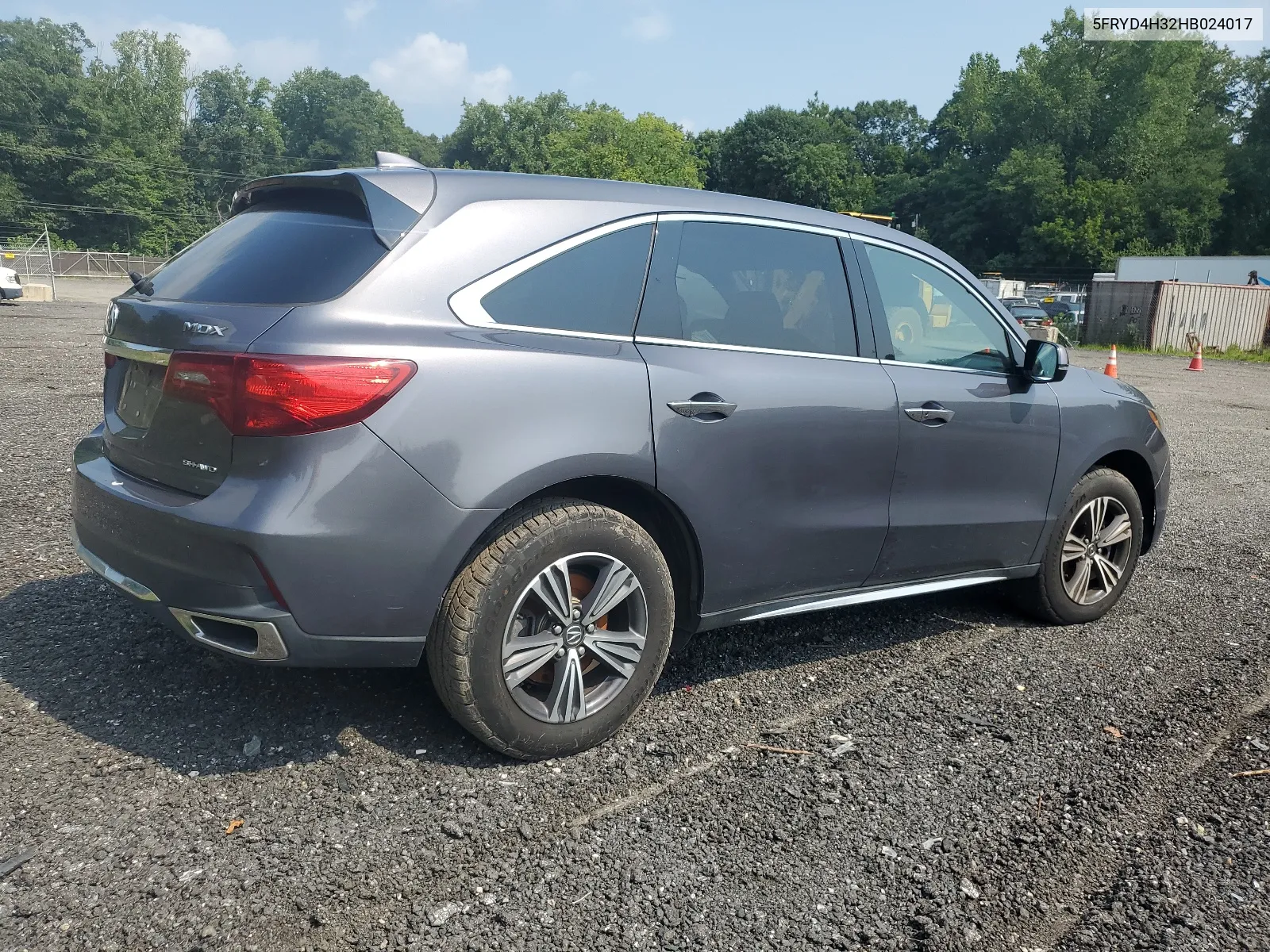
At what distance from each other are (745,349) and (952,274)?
4.52 ft

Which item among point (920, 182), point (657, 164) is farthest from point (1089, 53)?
point (657, 164)

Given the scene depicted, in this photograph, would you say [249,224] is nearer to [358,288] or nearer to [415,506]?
[358,288]

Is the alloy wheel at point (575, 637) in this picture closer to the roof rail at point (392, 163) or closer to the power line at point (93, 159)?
the roof rail at point (392, 163)

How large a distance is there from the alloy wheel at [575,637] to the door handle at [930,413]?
137cm

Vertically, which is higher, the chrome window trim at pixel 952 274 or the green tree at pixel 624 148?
the green tree at pixel 624 148

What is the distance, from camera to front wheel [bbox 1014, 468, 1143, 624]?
4660 millimetres

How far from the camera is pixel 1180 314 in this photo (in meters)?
30.6

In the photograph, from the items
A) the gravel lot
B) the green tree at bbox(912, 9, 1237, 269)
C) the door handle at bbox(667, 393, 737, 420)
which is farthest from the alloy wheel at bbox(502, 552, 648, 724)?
the green tree at bbox(912, 9, 1237, 269)

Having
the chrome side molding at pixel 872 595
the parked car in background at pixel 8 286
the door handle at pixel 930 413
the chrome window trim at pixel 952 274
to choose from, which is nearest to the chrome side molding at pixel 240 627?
the chrome side molding at pixel 872 595

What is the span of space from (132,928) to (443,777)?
0.95 m

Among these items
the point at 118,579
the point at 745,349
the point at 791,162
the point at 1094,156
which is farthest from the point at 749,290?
the point at 791,162

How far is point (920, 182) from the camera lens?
93.2 meters

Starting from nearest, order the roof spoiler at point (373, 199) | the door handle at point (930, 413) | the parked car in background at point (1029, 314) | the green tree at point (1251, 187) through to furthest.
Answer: the roof spoiler at point (373, 199)
the door handle at point (930, 413)
the parked car in background at point (1029, 314)
the green tree at point (1251, 187)

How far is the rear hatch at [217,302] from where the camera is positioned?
9.27 feet
